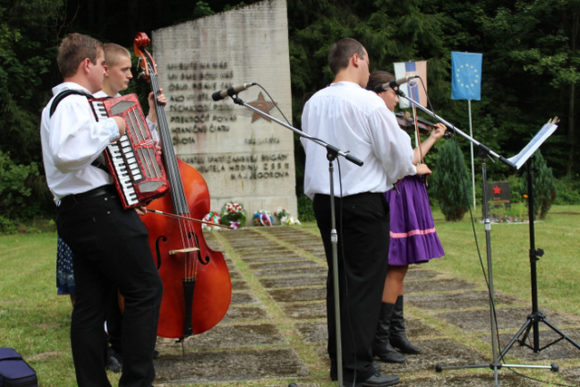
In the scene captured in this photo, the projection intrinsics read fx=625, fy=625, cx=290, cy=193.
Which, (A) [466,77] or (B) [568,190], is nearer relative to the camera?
(A) [466,77]

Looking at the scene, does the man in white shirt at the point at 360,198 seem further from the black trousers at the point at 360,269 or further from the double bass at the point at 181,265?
the double bass at the point at 181,265

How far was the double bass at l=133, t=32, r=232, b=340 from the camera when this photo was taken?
10.7 feet

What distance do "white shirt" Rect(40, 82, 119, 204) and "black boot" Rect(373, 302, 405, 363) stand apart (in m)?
1.63

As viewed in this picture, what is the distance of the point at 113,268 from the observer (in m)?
2.55

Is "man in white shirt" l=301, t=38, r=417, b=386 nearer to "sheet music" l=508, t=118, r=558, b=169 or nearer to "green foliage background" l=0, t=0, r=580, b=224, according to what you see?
"sheet music" l=508, t=118, r=558, b=169

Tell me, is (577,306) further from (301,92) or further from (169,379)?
(301,92)

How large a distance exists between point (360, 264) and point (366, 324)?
0.28 meters

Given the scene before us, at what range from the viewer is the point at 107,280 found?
2.71 m

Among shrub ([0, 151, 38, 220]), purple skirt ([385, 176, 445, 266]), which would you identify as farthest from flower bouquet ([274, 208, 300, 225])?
purple skirt ([385, 176, 445, 266])

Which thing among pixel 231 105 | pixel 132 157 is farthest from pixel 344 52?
pixel 231 105

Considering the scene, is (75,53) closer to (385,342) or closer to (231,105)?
(385,342)

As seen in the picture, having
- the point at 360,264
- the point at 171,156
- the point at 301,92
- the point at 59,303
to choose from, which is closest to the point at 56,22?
the point at 301,92

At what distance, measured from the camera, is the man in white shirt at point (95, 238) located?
2455 millimetres

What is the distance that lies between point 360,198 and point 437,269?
Result: 11.4 feet
